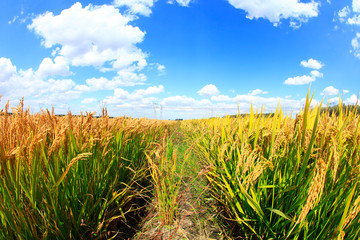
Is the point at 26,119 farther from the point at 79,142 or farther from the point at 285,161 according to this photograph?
the point at 285,161

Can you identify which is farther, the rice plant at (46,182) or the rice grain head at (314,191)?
the rice plant at (46,182)

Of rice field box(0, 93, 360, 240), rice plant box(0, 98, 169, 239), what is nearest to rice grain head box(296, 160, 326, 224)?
rice field box(0, 93, 360, 240)

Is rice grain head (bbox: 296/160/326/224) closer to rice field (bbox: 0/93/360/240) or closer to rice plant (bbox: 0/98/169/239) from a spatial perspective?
rice field (bbox: 0/93/360/240)

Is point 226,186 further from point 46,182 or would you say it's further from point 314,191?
point 46,182

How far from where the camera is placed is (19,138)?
4.07 ft

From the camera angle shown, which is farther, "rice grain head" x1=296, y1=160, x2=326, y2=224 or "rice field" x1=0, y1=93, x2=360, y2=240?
"rice field" x1=0, y1=93, x2=360, y2=240

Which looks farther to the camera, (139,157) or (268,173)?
(139,157)

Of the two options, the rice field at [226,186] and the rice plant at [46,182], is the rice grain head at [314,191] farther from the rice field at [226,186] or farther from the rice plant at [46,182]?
the rice plant at [46,182]

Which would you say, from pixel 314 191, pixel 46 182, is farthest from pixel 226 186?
pixel 46 182

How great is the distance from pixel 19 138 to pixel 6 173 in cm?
32

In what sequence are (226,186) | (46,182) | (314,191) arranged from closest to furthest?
(314,191)
(46,182)
(226,186)

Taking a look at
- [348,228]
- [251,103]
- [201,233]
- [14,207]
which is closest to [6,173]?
[14,207]

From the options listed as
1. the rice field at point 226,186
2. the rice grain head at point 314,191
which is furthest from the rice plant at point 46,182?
the rice grain head at point 314,191

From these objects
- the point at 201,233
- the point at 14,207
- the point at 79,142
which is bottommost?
the point at 201,233
